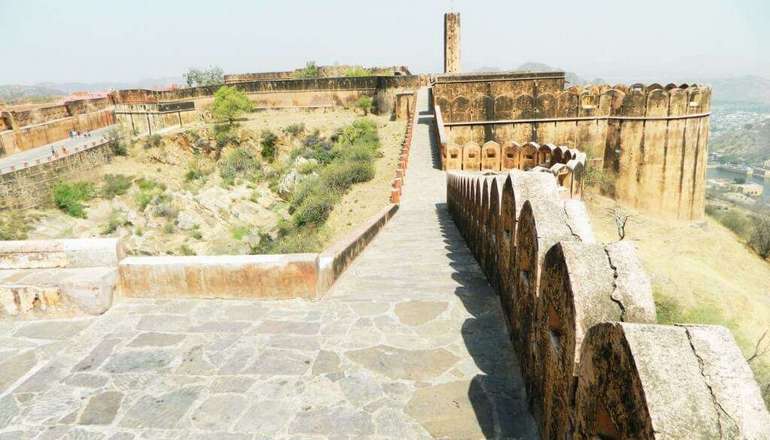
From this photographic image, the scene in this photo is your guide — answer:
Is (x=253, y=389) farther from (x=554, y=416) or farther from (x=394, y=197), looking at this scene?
(x=394, y=197)

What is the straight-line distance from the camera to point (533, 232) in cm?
260

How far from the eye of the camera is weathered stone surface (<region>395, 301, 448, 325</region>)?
3.90 metres

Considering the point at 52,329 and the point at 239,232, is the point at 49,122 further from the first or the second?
the point at 52,329

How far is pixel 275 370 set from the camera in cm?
324

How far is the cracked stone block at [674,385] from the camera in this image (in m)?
1.16

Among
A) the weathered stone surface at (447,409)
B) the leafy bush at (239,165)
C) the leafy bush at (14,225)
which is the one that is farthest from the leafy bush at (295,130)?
the weathered stone surface at (447,409)

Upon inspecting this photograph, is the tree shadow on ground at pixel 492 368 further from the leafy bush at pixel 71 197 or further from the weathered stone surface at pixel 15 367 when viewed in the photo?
the leafy bush at pixel 71 197

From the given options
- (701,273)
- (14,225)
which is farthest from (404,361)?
(14,225)

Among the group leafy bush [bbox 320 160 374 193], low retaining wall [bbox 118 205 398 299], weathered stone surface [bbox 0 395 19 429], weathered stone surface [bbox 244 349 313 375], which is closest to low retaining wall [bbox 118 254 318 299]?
low retaining wall [bbox 118 205 398 299]

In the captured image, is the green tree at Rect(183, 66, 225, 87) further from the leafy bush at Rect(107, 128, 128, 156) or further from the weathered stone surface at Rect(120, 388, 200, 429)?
the weathered stone surface at Rect(120, 388, 200, 429)

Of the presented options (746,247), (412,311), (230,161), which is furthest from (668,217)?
(230,161)

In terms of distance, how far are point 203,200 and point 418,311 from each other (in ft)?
72.5

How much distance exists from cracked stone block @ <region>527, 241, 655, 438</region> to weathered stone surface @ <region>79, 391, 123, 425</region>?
7.85 feet

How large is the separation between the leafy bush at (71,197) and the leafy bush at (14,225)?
1.91 meters
